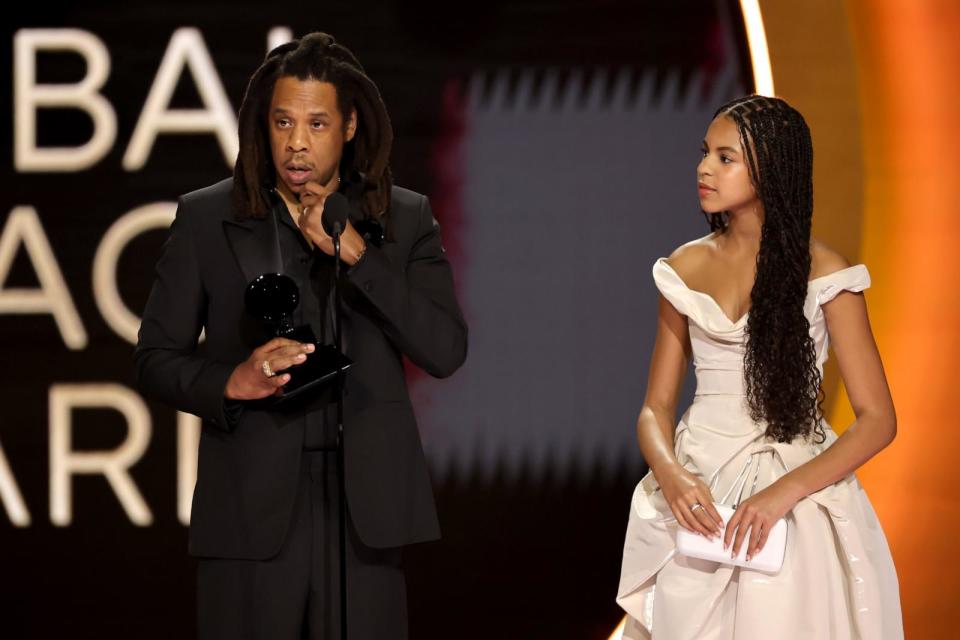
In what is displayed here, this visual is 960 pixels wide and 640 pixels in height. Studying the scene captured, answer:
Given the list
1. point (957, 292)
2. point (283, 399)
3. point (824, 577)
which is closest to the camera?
point (283, 399)

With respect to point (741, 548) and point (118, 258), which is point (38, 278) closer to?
point (118, 258)

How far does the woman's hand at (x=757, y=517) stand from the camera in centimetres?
231

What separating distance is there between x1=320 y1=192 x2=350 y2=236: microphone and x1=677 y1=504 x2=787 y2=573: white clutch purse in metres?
0.89

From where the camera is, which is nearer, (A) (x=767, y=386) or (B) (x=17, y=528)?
(A) (x=767, y=386)

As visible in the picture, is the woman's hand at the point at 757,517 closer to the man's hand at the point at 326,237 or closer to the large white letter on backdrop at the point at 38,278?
the man's hand at the point at 326,237

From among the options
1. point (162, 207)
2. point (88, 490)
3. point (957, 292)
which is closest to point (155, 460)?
point (88, 490)

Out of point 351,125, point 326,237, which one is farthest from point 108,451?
point 326,237

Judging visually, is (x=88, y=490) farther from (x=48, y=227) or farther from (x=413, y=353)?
(x=413, y=353)

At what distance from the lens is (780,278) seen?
2.40m

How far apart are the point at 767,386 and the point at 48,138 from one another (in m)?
2.37

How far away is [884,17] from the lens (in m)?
3.53

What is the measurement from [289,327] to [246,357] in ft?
0.66

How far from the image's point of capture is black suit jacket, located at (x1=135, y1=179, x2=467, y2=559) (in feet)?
7.30

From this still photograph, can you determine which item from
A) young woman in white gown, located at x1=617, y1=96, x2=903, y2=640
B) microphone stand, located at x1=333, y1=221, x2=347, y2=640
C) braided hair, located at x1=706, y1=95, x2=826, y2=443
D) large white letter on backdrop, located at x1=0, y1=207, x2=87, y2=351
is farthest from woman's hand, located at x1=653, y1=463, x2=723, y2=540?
large white letter on backdrop, located at x1=0, y1=207, x2=87, y2=351
